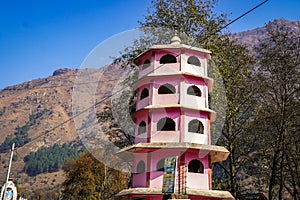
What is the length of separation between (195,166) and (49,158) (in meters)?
160

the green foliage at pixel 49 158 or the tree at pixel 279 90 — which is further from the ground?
the green foliage at pixel 49 158

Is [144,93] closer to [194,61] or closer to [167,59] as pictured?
[167,59]

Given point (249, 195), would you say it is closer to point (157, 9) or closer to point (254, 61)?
point (254, 61)

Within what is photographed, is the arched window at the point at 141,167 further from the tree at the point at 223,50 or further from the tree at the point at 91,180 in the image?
the tree at the point at 91,180

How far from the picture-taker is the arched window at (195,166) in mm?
16109

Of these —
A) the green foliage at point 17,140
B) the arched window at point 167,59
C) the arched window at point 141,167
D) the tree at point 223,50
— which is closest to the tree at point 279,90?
the tree at point 223,50

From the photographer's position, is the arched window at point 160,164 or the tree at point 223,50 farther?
the tree at point 223,50

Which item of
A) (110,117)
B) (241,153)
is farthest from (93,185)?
(241,153)

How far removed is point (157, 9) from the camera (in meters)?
23.5

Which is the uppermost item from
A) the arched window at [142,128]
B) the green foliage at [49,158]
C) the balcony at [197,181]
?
the green foliage at [49,158]

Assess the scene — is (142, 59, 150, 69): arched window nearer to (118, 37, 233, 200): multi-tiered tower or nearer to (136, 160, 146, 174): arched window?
(118, 37, 233, 200): multi-tiered tower

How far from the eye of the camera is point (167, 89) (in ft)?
57.0

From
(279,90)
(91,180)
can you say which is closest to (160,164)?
(279,90)

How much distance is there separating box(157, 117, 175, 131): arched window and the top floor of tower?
2337mm
